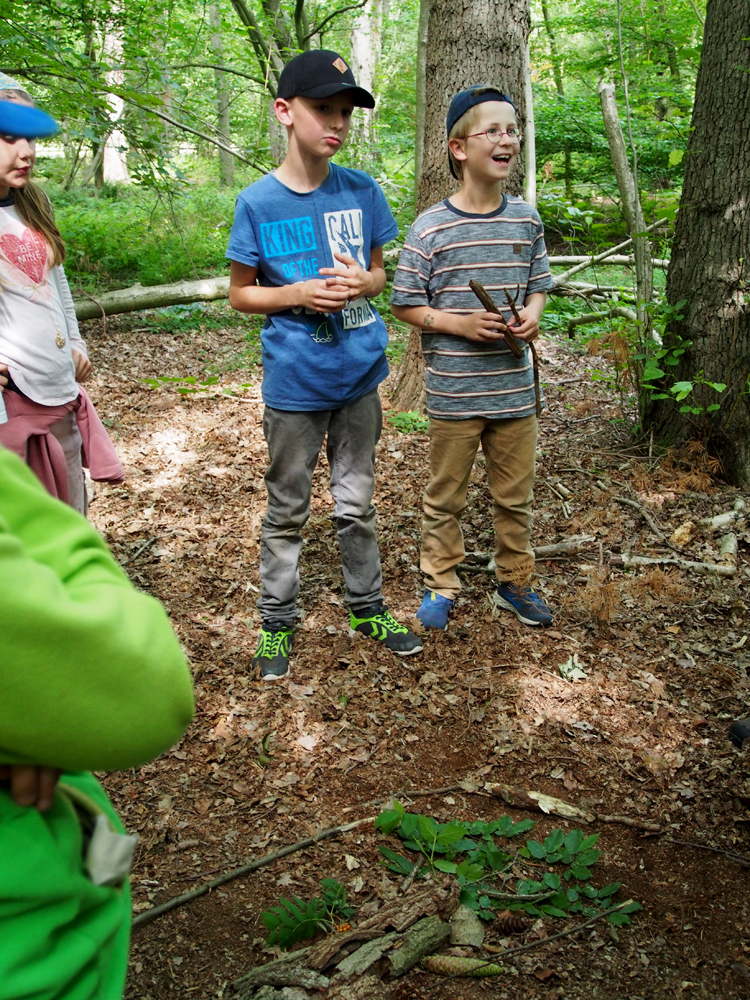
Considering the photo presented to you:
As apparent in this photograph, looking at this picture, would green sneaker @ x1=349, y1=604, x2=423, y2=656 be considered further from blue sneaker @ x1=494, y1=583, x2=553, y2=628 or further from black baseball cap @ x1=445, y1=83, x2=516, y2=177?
black baseball cap @ x1=445, y1=83, x2=516, y2=177

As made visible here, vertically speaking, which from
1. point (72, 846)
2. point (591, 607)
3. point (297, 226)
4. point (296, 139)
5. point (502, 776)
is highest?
point (296, 139)

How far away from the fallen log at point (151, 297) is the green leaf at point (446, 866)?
714 cm

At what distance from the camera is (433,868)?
Answer: 7.72 feet

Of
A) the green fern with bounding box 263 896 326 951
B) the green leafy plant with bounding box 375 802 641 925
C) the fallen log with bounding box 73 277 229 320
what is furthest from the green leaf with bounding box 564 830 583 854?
the fallen log with bounding box 73 277 229 320

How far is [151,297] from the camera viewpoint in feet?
28.0

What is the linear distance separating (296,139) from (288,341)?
768 millimetres

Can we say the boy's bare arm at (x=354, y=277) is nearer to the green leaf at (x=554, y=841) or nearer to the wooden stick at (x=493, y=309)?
the wooden stick at (x=493, y=309)

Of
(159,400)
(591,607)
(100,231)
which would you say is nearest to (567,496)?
(591,607)

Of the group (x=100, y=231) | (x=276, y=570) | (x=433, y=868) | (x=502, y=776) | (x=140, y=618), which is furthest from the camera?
(x=100, y=231)

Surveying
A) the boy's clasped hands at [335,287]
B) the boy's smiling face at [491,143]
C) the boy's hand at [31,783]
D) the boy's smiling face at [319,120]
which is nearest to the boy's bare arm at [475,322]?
the boy's clasped hands at [335,287]

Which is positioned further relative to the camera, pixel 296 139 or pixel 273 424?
pixel 273 424

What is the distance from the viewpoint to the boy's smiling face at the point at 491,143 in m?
3.15

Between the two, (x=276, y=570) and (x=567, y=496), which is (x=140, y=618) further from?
(x=567, y=496)

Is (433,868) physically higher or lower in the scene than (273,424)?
lower
